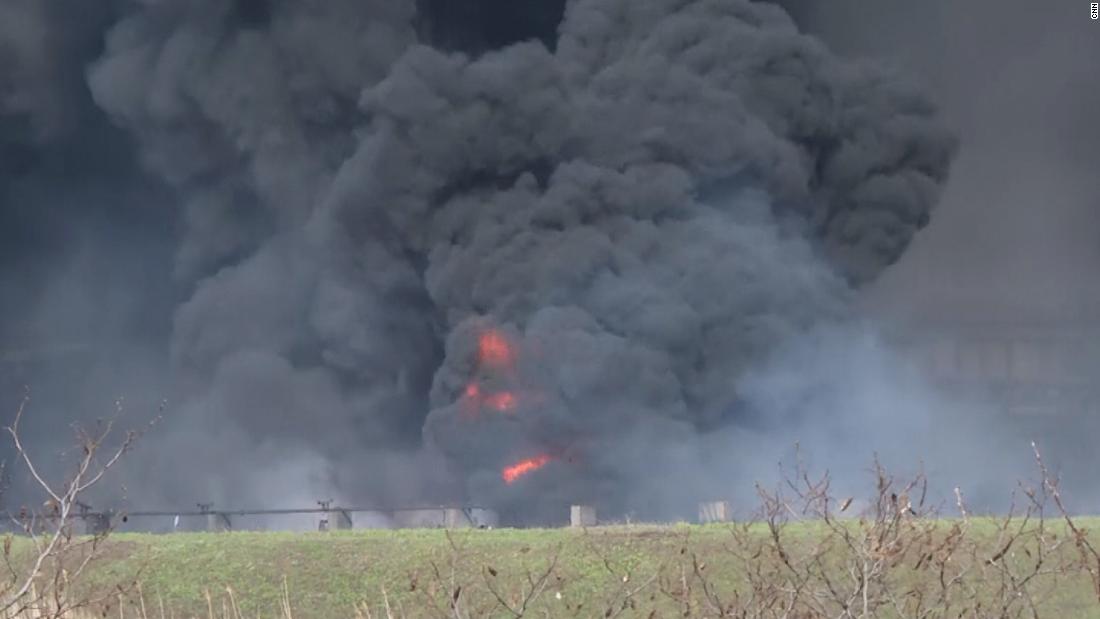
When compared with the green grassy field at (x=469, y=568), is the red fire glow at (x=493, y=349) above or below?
above

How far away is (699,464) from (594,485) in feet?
8.10

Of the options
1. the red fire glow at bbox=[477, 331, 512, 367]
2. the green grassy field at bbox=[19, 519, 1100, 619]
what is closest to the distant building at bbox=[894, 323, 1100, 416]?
the red fire glow at bbox=[477, 331, 512, 367]

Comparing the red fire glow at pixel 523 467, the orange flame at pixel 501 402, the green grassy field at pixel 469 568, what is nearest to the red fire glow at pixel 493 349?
the orange flame at pixel 501 402

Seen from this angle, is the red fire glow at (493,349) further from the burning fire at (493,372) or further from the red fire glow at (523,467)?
the red fire glow at (523,467)

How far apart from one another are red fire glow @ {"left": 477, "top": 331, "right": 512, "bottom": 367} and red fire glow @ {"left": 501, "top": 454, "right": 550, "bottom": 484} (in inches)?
105

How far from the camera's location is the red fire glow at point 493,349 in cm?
3562

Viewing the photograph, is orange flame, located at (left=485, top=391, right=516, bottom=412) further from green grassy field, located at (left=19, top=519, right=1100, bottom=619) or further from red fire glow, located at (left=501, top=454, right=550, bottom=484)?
green grassy field, located at (left=19, top=519, right=1100, bottom=619)

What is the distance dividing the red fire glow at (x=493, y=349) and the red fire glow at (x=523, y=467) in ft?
8.78

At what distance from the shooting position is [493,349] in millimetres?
35875

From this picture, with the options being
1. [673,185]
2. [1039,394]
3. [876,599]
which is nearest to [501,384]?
[673,185]

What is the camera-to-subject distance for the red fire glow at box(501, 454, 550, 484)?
33.7 metres

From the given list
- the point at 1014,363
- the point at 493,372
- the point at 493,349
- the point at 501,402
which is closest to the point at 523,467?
the point at 501,402

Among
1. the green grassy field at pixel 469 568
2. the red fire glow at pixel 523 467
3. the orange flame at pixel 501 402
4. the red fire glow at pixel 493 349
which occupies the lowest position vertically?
the green grassy field at pixel 469 568

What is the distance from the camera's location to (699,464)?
3334 centimetres
